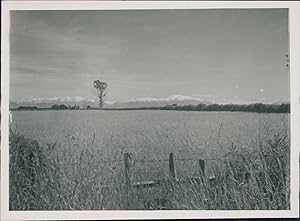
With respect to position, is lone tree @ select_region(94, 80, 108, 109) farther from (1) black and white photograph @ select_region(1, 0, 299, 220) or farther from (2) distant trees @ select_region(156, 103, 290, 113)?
(2) distant trees @ select_region(156, 103, 290, 113)

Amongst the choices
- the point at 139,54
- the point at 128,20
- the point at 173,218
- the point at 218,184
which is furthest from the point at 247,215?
the point at 128,20

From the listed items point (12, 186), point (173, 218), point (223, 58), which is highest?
point (223, 58)

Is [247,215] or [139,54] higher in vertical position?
[139,54]

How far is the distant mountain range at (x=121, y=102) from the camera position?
148cm

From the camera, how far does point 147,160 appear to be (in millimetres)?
1486

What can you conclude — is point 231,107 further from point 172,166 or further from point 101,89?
point 101,89

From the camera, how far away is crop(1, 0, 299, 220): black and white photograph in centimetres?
148

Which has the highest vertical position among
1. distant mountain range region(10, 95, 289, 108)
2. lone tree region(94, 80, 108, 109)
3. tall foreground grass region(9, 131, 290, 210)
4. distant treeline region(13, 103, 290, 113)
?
lone tree region(94, 80, 108, 109)

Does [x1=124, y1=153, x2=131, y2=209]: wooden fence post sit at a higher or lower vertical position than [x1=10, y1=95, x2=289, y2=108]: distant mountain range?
lower

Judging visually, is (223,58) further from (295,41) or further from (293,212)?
(293,212)

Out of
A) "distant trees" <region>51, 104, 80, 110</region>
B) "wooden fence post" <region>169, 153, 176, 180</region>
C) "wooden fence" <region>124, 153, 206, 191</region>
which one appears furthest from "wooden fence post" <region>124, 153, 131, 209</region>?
"distant trees" <region>51, 104, 80, 110</region>

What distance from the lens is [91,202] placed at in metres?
1.49

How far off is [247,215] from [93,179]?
62 cm

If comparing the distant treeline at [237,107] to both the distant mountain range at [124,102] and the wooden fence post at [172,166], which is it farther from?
the wooden fence post at [172,166]
